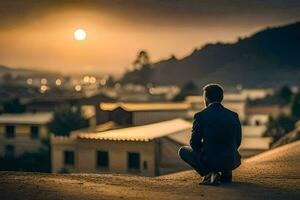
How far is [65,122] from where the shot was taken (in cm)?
4197

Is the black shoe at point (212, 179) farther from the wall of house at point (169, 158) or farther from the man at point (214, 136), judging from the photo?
the wall of house at point (169, 158)

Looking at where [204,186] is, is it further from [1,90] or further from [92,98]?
[1,90]

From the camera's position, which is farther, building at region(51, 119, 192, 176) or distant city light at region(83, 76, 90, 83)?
distant city light at region(83, 76, 90, 83)

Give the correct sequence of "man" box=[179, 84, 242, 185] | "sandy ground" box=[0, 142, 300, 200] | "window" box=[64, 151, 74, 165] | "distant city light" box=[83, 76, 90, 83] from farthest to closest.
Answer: "distant city light" box=[83, 76, 90, 83], "window" box=[64, 151, 74, 165], "man" box=[179, 84, 242, 185], "sandy ground" box=[0, 142, 300, 200]

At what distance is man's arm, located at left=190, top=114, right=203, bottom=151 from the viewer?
8211 mm

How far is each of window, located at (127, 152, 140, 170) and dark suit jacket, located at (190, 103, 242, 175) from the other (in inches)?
697

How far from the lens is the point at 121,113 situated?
3722 centimetres

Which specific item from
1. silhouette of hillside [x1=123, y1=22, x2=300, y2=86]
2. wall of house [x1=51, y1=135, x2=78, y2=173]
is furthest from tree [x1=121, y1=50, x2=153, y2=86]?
→ wall of house [x1=51, y1=135, x2=78, y2=173]

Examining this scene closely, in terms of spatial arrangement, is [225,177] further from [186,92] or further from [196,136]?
[186,92]

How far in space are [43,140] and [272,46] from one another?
70981 mm

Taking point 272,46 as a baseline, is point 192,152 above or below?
below

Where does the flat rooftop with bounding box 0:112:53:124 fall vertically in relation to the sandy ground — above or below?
below

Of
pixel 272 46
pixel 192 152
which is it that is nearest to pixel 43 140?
pixel 192 152

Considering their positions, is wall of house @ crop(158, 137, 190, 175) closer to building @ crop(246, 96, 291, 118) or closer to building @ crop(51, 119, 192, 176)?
building @ crop(51, 119, 192, 176)
